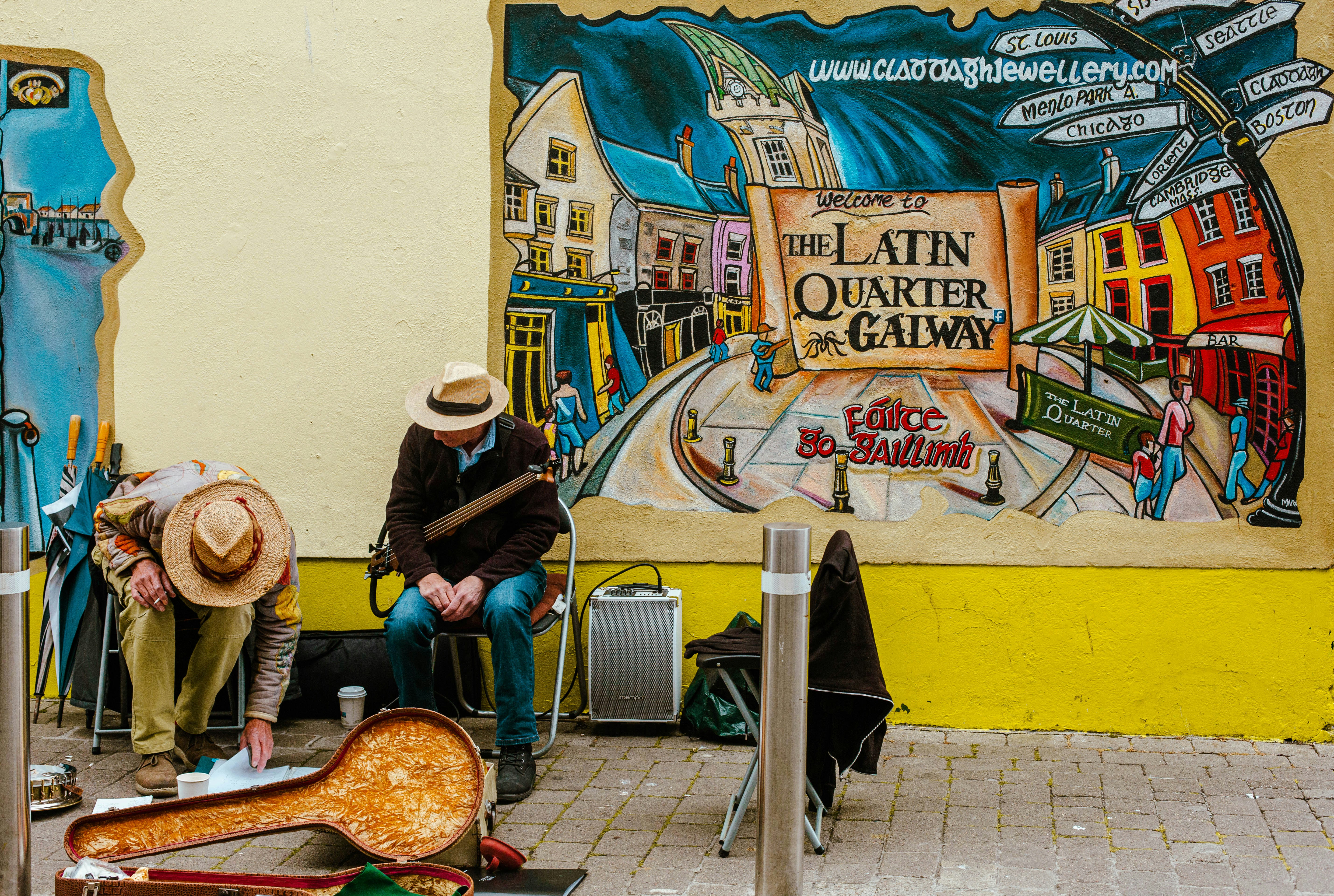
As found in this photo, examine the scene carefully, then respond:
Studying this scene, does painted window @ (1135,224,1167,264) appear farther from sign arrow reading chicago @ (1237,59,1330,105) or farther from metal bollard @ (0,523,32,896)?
metal bollard @ (0,523,32,896)

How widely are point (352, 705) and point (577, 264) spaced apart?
2.22m

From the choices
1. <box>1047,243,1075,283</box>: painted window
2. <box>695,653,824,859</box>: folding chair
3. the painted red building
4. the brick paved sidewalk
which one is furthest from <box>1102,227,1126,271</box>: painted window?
<box>695,653,824,859</box>: folding chair

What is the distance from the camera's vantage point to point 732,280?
18.1 ft

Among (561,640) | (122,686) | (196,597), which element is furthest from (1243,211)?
(122,686)

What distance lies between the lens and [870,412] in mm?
5449

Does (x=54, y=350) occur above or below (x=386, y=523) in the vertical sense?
above

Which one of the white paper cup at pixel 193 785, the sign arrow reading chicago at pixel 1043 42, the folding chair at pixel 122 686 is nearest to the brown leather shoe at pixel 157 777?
the folding chair at pixel 122 686

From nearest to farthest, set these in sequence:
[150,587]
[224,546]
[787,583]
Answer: [787,583], [224,546], [150,587]

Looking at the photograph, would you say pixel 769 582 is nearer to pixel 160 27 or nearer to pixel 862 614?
pixel 862 614

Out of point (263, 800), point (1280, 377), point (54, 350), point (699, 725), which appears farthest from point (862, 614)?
point (54, 350)

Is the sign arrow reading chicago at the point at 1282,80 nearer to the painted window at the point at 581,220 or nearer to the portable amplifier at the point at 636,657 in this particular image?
the painted window at the point at 581,220

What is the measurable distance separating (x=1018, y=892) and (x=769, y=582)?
4.19ft

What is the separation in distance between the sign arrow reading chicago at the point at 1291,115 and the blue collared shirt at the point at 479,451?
138 inches

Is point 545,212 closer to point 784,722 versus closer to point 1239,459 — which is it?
point 784,722
